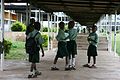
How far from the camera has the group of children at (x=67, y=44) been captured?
50.4ft

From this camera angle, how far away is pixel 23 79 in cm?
1270

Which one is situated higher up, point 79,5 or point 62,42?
point 79,5

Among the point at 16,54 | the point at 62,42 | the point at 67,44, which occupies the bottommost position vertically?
the point at 16,54

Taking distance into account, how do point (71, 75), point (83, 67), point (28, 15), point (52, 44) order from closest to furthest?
1. point (71, 75)
2. point (83, 67)
3. point (28, 15)
4. point (52, 44)

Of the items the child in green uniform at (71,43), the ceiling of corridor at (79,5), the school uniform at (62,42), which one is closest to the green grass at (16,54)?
the ceiling of corridor at (79,5)

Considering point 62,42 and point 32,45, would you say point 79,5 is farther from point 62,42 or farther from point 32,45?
point 32,45

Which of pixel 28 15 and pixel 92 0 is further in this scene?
pixel 28 15

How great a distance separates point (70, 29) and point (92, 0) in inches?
56.6

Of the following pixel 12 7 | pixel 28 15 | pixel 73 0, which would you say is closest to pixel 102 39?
pixel 12 7

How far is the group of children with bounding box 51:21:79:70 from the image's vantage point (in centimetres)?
1538

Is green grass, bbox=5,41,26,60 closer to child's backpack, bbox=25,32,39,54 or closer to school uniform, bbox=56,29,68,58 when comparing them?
school uniform, bbox=56,29,68,58

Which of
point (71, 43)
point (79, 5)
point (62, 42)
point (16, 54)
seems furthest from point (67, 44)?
point (16, 54)

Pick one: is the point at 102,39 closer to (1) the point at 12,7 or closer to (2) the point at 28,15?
(1) the point at 12,7

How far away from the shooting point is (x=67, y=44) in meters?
16.2
